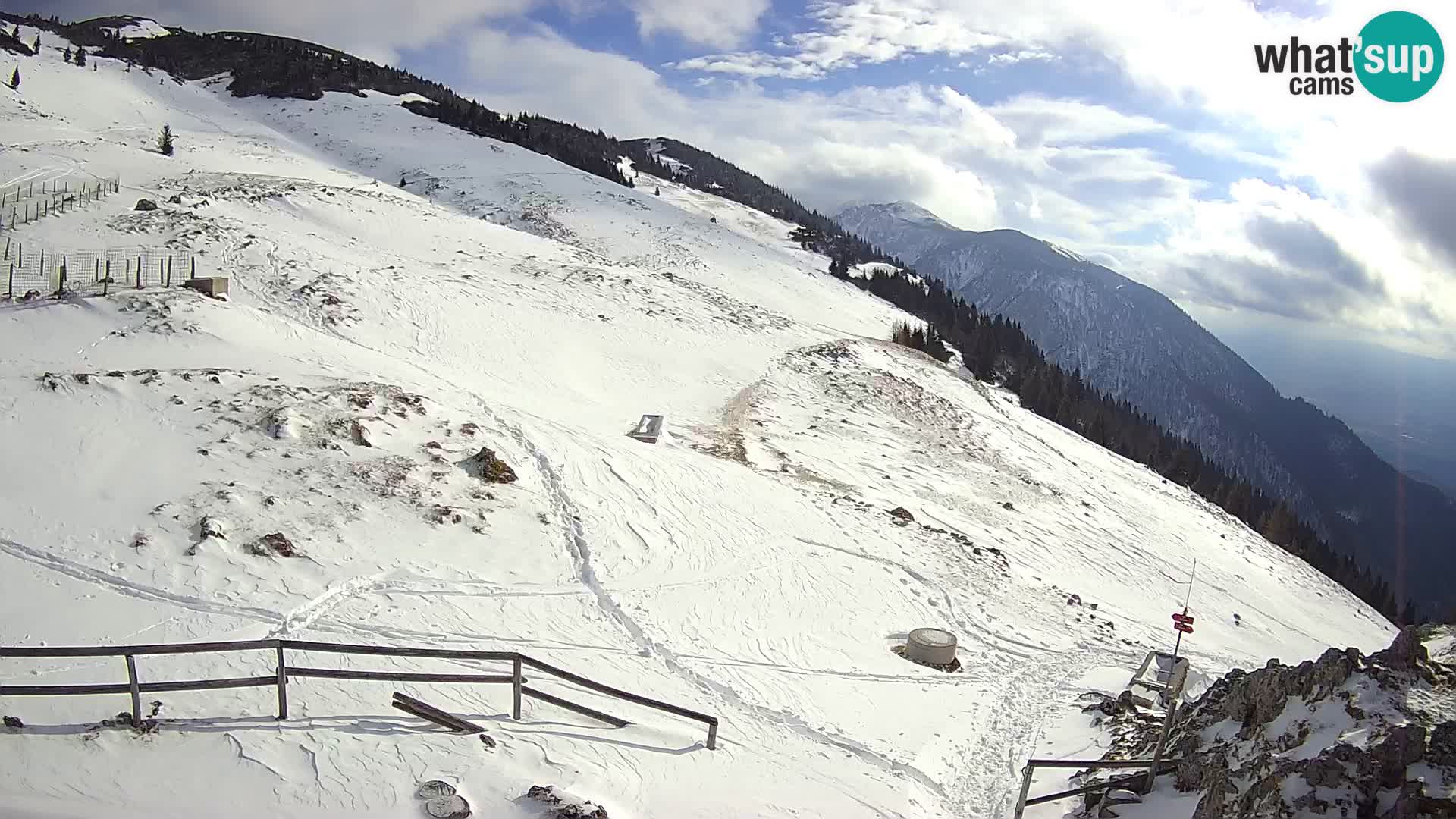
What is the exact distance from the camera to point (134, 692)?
822 centimetres

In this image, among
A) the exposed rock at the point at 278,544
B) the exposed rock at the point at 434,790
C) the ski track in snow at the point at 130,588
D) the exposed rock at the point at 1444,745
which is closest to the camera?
the exposed rock at the point at 1444,745

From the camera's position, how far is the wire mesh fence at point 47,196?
30938 mm

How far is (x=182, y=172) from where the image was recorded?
45906 mm

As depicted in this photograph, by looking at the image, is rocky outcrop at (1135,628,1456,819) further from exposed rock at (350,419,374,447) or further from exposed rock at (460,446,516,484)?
exposed rock at (350,419,374,447)

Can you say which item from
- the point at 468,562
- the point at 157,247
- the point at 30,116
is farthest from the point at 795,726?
the point at 30,116

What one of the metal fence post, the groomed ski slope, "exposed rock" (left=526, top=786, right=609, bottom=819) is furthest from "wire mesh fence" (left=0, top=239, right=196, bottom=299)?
"exposed rock" (left=526, top=786, right=609, bottom=819)

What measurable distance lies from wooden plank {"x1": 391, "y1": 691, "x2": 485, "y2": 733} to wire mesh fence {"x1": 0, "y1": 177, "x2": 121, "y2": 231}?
32.3m

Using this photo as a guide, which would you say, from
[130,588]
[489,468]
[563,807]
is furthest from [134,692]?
[489,468]

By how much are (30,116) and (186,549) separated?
6306 centimetres

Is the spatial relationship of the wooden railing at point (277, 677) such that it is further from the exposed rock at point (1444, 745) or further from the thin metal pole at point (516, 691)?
the exposed rock at point (1444, 745)

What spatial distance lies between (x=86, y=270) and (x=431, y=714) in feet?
89.5

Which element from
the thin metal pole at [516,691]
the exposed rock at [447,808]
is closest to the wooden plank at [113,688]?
the exposed rock at [447,808]

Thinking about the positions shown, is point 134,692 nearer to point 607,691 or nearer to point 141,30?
point 607,691

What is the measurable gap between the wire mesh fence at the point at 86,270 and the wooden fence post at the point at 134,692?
784 inches
